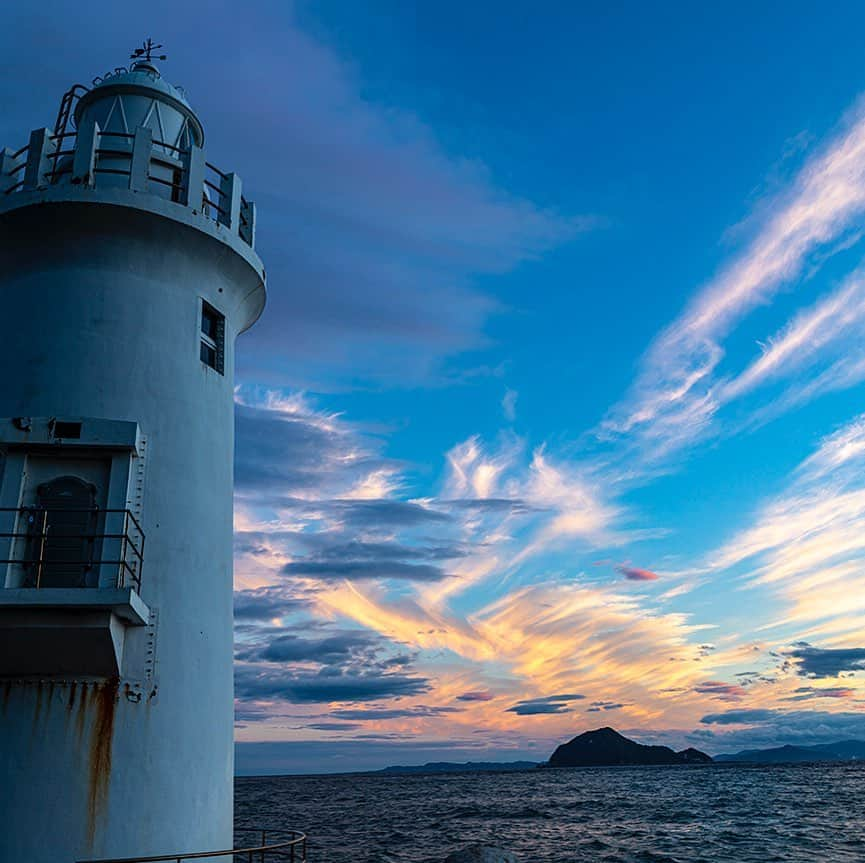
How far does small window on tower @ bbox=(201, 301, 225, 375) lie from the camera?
1332 cm

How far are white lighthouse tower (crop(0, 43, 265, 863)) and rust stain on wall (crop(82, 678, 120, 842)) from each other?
0.02 meters

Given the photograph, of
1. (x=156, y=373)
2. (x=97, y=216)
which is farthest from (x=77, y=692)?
(x=97, y=216)

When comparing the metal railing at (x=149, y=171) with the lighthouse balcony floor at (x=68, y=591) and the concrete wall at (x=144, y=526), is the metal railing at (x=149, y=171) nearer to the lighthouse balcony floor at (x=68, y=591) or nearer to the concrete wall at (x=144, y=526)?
the concrete wall at (x=144, y=526)

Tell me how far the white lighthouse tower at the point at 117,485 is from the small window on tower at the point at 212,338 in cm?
3

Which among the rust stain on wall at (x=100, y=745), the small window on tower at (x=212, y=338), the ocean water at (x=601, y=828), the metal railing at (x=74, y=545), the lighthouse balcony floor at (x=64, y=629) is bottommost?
the ocean water at (x=601, y=828)

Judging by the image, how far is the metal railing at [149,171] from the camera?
1267cm

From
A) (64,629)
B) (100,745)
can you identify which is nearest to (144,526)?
(64,629)

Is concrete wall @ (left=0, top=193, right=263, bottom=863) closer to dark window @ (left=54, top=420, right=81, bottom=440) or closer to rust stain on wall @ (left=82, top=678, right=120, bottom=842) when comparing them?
rust stain on wall @ (left=82, top=678, right=120, bottom=842)

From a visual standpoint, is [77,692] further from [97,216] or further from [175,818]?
[97,216]

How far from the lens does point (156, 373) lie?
1224 centimetres

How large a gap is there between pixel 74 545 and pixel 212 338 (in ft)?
13.9

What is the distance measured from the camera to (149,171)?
13250 mm

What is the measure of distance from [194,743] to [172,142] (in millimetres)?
9908

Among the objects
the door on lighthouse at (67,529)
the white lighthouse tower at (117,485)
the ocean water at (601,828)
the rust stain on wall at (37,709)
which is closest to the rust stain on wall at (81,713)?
the white lighthouse tower at (117,485)
